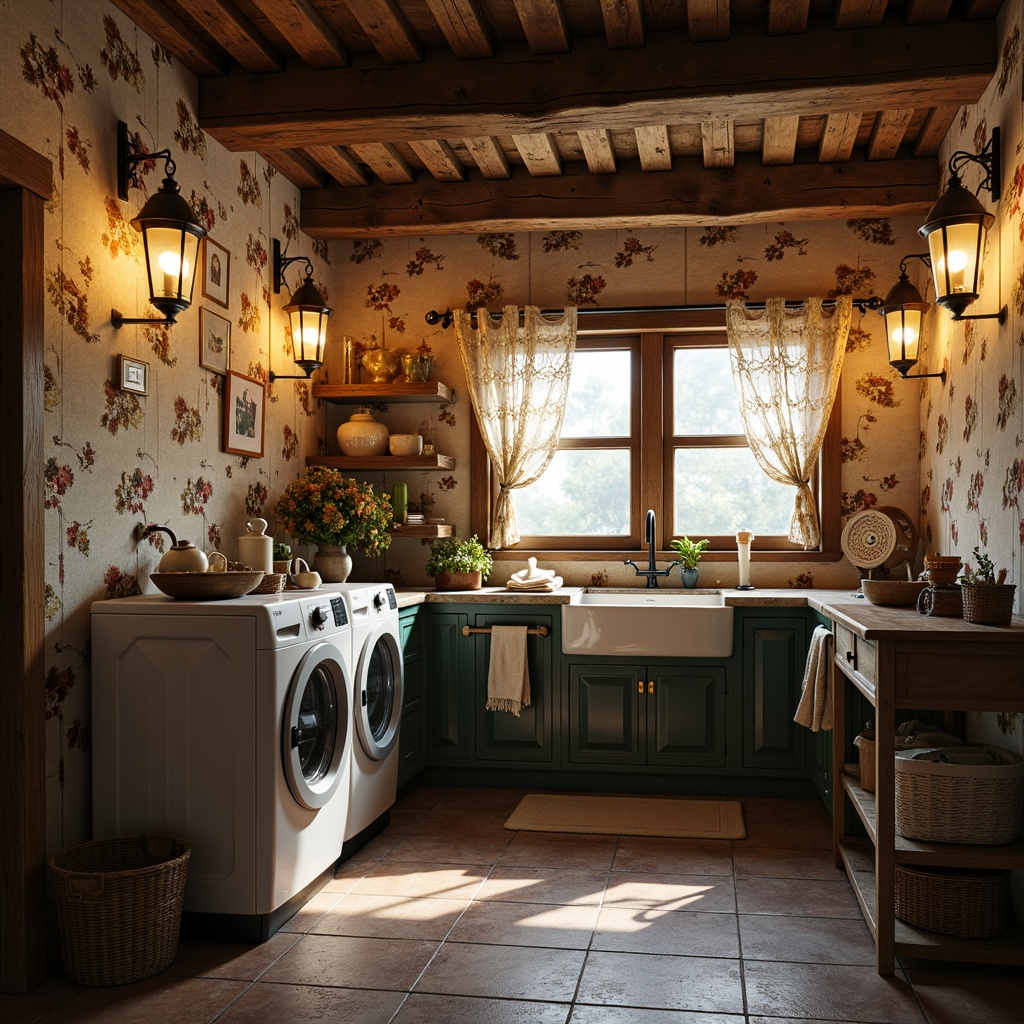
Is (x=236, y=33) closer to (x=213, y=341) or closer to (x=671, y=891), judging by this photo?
(x=213, y=341)

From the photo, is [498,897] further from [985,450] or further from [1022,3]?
[1022,3]

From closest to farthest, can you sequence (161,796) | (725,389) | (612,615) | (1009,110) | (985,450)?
(161,796), (1009,110), (985,450), (612,615), (725,389)

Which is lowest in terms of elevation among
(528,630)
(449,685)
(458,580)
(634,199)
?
(449,685)

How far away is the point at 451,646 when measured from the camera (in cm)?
433

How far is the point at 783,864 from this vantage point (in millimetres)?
3387

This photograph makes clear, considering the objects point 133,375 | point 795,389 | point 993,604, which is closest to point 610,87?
point 795,389

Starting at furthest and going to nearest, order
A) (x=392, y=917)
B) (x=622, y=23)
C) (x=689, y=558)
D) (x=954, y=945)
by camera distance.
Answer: (x=689, y=558)
(x=622, y=23)
(x=392, y=917)
(x=954, y=945)

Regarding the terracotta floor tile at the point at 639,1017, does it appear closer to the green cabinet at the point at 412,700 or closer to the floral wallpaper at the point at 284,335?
the floral wallpaper at the point at 284,335

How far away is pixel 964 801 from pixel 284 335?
3205mm

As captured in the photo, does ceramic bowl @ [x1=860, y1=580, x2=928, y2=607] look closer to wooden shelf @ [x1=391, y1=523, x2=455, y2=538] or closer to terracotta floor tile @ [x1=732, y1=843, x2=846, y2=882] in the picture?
terracotta floor tile @ [x1=732, y1=843, x2=846, y2=882]

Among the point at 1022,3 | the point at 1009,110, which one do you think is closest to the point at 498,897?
the point at 1009,110

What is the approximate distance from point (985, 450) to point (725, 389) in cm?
159

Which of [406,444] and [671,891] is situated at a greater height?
[406,444]

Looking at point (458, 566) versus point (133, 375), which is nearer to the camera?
point (133, 375)
